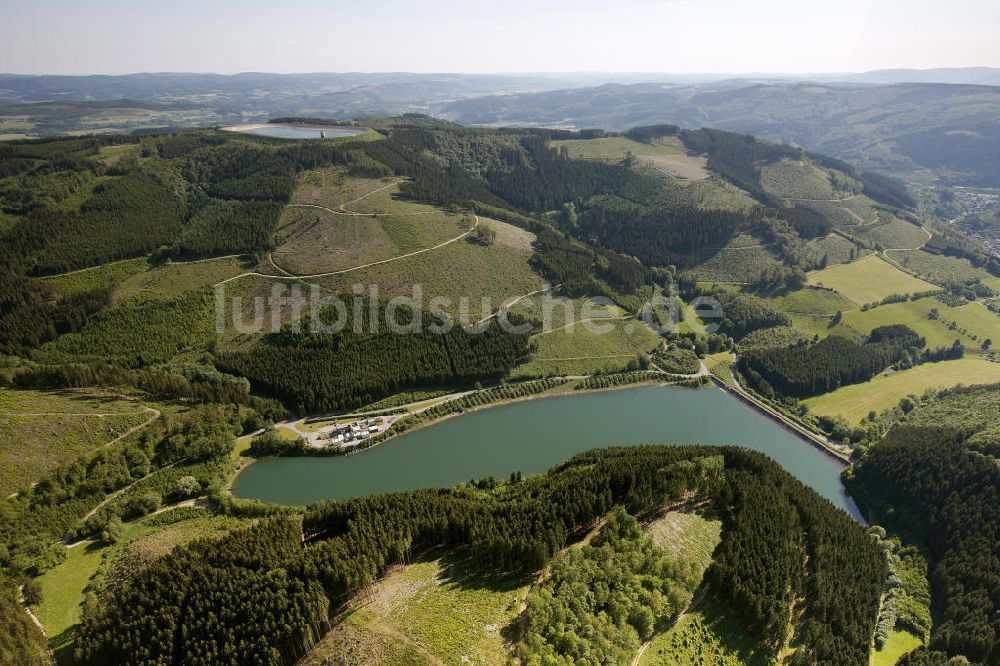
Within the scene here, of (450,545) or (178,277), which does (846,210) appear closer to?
(450,545)

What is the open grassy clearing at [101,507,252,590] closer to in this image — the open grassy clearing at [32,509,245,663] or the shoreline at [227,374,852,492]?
the open grassy clearing at [32,509,245,663]

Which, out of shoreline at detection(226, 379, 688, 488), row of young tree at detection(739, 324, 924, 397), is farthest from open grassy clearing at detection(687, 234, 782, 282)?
shoreline at detection(226, 379, 688, 488)

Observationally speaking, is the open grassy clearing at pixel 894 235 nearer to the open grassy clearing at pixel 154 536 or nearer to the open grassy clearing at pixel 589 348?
the open grassy clearing at pixel 589 348

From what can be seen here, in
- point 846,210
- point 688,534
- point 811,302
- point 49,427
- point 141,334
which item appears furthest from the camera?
point 846,210

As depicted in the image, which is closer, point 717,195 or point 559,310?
point 559,310

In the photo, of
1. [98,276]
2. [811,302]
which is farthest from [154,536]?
[811,302]

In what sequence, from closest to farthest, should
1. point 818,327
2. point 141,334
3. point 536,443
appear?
point 536,443, point 141,334, point 818,327
